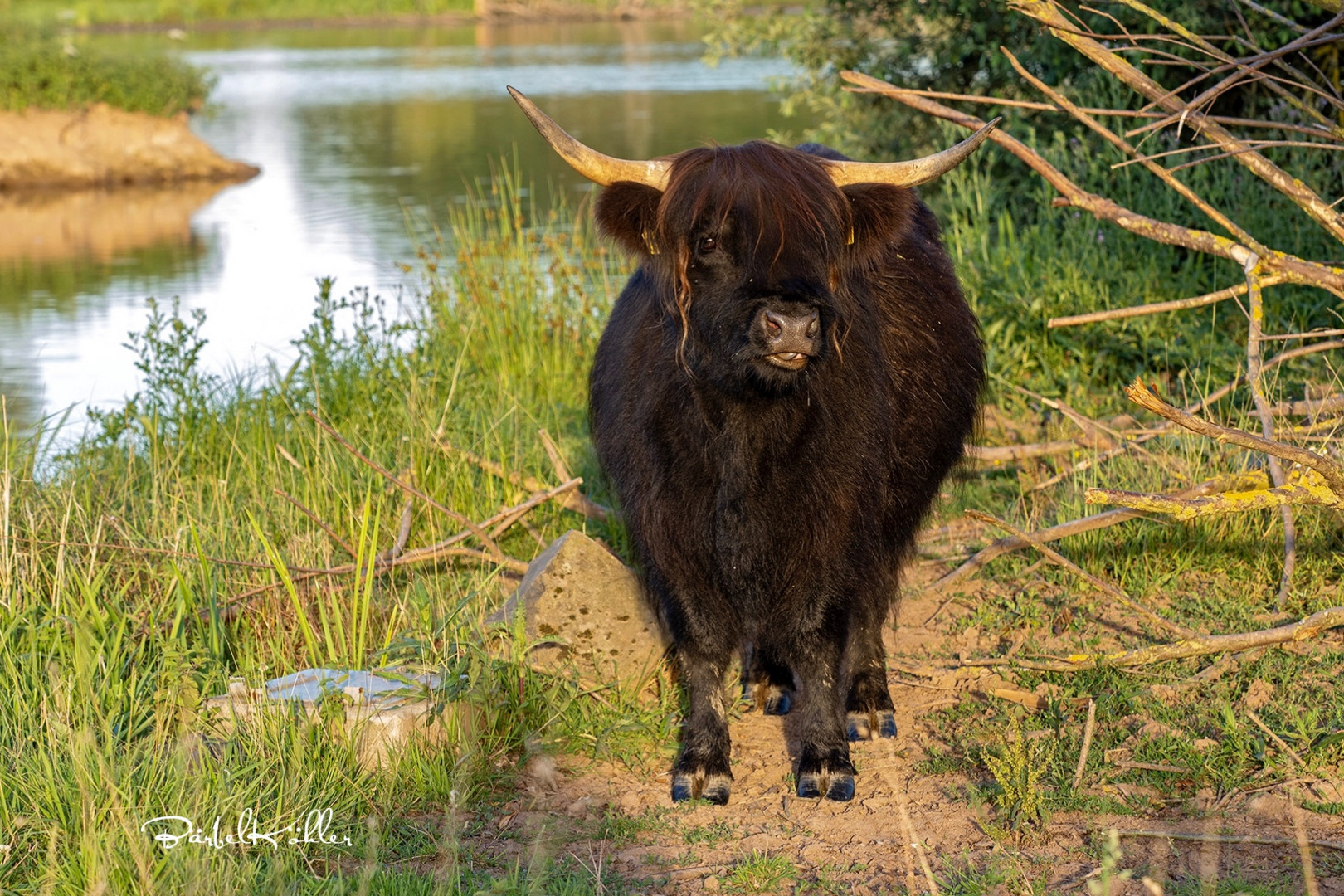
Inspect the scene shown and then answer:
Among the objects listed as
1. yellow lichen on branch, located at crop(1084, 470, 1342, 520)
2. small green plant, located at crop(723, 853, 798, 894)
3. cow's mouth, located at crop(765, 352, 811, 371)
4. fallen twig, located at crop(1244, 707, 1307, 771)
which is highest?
cow's mouth, located at crop(765, 352, 811, 371)

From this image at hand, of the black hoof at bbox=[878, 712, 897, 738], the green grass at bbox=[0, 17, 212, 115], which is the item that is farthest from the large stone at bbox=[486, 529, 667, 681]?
the green grass at bbox=[0, 17, 212, 115]

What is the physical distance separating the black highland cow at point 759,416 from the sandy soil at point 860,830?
134 millimetres

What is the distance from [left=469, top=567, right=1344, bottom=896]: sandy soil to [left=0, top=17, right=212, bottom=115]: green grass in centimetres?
1857

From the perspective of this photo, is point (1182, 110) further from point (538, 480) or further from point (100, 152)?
point (100, 152)

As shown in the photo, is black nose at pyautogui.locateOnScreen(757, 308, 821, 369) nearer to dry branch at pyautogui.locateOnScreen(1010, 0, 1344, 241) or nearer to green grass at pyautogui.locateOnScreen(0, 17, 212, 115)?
dry branch at pyautogui.locateOnScreen(1010, 0, 1344, 241)

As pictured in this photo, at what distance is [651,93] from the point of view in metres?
27.3

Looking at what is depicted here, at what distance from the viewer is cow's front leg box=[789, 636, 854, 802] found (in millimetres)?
4004

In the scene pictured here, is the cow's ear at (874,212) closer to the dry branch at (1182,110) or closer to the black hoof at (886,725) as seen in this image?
the dry branch at (1182,110)

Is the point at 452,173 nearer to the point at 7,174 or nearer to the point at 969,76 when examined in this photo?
the point at 7,174

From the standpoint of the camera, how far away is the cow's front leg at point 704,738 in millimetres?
4008

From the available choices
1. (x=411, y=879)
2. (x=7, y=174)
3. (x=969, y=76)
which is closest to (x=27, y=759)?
(x=411, y=879)

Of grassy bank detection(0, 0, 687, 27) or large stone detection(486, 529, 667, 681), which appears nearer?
large stone detection(486, 529, 667, 681)

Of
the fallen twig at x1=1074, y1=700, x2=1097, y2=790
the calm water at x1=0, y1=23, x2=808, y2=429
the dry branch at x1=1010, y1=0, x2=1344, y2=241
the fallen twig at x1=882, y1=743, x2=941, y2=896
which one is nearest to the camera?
the fallen twig at x1=882, y1=743, x2=941, y2=896

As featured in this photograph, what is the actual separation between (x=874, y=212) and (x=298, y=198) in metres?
14.6
